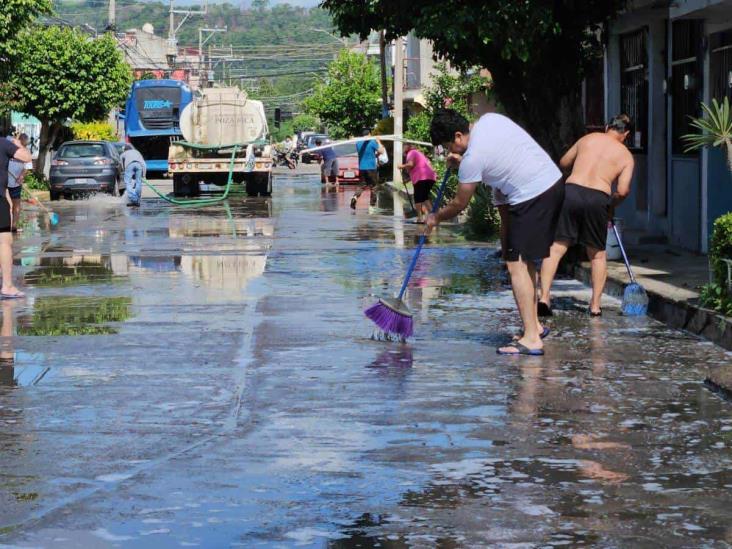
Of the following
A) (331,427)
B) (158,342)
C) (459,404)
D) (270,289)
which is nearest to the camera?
(331,427)

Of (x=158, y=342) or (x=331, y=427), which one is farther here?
(x=158, y=342)

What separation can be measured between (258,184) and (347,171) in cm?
929

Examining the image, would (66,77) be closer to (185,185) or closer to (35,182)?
(35,182)

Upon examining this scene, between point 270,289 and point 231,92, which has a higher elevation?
point 231,92

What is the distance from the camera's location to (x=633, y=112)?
2225 centimetres

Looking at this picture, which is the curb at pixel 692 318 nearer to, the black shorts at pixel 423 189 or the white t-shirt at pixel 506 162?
the white t-shirt at pixel 506 162

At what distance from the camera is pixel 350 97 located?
7369 centimetres

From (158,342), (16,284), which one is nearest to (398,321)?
(158,342)

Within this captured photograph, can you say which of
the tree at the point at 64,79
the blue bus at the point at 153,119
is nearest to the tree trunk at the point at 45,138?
the tree at the point at 64,79

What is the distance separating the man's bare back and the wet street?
3.83 feet

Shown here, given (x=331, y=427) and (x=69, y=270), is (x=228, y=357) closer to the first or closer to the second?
(x=331, y=427)

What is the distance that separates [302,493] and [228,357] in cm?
404

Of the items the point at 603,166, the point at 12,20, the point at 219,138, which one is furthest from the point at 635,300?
the point at 219,138

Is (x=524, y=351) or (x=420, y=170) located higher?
(x=420, y=170)
